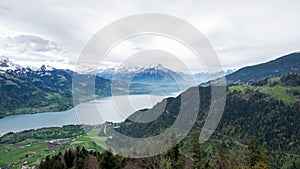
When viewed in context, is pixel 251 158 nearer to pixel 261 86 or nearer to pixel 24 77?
pixel 261 86

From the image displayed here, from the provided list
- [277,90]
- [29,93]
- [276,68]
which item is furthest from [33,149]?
[276,68]

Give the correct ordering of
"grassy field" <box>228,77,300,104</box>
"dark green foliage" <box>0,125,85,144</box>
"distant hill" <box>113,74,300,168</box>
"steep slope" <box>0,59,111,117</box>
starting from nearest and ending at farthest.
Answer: "distant hill" <box>113,74,300,168</box> < "grassy field" <box>228,77,300,104</box> < "dark green foliage" <box>0,125,85,144</box> < "steep slope" <box>0,59,111,117</box>

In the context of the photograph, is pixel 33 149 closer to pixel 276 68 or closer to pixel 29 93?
pixel 29 93

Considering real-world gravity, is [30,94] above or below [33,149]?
above

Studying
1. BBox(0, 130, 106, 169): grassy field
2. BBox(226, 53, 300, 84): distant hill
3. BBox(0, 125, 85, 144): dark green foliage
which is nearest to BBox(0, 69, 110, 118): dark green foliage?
BBox(0, 125, 85, 144): dark green foliage

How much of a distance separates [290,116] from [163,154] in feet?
183

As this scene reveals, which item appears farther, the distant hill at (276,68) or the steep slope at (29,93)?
the distant hill at (276,68)

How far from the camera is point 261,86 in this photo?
85.4 metres

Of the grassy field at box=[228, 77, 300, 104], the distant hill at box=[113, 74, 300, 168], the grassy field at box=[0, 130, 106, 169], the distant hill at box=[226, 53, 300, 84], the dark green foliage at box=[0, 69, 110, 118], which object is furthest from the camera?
the distant hill at box=[226, 53, 300, 84]

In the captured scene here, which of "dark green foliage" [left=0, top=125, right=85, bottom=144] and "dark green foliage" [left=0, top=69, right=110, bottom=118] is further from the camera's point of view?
"dark green foliage" [left=0, top=69, right=110, bottom=118]

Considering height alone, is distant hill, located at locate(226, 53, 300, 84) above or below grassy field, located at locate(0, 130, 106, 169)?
above

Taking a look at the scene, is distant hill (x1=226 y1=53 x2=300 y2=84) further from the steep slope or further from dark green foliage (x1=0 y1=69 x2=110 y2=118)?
dark green foliage (x1=0 y1=69 x2=110 y2=118)

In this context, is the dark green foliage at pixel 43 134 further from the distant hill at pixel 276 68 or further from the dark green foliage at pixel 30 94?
the distant hill at pixel 276 68

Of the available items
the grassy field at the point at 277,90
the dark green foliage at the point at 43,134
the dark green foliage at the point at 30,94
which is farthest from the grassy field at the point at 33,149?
the grassy field at the point at 277,90
